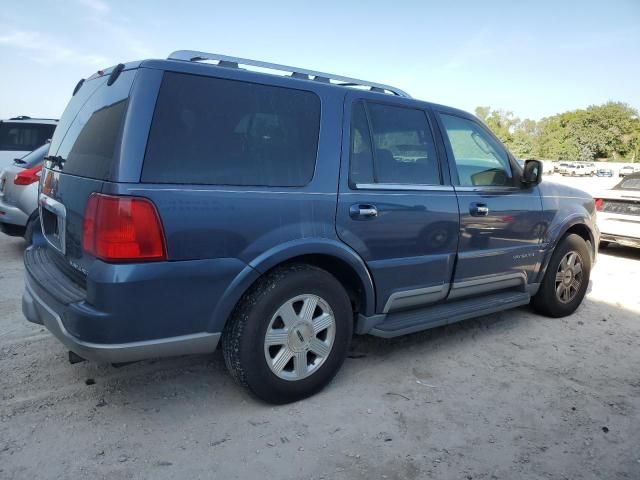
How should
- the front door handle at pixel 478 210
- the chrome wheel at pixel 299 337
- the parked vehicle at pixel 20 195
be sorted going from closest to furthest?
Answer: the chrome wheel at pixel 299 337, the front door handle at pixel 478 210, the parked vehicle at pixel 20 195

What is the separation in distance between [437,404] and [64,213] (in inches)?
95.0

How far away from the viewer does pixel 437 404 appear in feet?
9.91

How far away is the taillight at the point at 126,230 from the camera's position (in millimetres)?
2264

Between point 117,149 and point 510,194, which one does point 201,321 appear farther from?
point 510,194

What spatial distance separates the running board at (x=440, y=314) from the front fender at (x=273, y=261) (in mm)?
493

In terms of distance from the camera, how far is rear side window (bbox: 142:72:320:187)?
7.87 ft

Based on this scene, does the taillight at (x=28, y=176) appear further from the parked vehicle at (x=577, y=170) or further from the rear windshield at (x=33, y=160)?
the parked vehicle at (x=577, y=170)

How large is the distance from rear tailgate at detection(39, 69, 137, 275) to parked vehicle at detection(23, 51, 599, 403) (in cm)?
2

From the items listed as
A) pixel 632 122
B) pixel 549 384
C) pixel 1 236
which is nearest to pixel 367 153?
pixel 549 384

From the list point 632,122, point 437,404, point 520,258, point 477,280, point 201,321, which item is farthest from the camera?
point 632,122

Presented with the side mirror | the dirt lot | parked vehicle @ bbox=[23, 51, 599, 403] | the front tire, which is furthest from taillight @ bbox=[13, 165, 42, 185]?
the side mirror

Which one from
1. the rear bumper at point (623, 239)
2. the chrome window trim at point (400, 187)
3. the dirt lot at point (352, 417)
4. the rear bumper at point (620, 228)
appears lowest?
the dirt lot at point (352, 417)

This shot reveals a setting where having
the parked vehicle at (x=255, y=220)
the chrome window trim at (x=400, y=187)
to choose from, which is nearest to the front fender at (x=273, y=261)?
the parked vehicle at (x=255, y=220)

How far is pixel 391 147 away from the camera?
3320 mm
